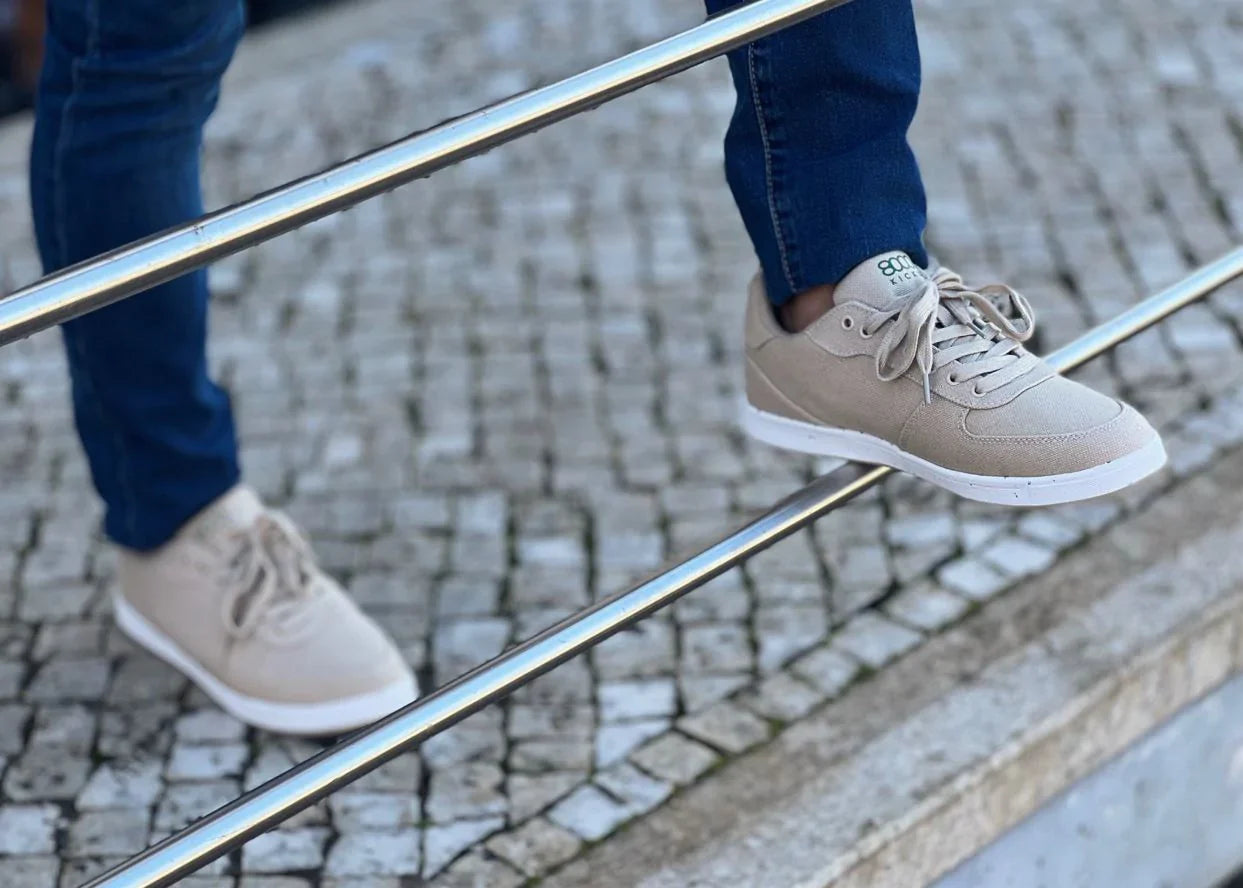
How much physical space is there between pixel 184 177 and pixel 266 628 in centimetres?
61

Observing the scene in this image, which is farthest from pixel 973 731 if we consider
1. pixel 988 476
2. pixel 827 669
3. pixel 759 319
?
pixel 759 319

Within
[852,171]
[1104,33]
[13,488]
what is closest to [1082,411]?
[852,171]

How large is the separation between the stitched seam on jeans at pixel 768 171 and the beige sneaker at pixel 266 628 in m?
0.84

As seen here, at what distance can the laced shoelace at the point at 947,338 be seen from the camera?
5.96 feet

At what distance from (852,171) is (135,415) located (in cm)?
103

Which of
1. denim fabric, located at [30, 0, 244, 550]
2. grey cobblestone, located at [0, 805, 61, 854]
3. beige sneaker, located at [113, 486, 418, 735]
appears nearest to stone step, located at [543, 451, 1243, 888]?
beige sneaker, located at [113, 486, 418, 735]

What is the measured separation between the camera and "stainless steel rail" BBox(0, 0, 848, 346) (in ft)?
4.45

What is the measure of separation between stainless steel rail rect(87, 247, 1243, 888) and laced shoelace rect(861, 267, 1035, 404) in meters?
0.12

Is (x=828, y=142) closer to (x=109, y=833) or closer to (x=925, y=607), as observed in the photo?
(x=925, y=607)

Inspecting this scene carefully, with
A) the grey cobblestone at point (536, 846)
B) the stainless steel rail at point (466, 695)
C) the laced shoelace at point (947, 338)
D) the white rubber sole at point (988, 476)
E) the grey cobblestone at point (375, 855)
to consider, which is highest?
the laced shoelace at point (947, 338)

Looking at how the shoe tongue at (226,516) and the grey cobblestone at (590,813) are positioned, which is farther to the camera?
the shoe tongue at (226,516)

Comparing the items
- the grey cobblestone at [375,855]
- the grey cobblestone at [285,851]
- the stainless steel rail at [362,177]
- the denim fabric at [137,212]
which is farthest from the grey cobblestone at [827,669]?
the stainless steel rail at [362,177]

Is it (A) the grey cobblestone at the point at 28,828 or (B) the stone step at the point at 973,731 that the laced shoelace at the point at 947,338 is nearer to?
(B) the stone step at the point at 973,731

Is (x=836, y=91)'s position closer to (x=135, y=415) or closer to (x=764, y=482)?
(x=135, y=415)
